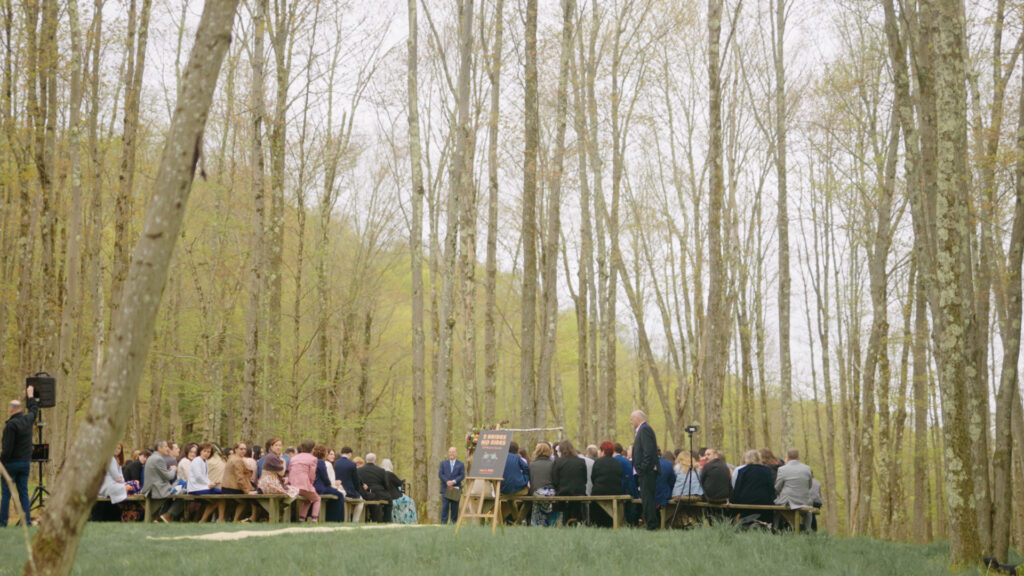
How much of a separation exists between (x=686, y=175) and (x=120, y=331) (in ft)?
79.9

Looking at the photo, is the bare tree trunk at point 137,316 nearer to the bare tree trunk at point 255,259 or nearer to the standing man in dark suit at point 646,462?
the standing man in dark suit at point 646,462

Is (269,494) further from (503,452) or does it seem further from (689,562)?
(689,562)

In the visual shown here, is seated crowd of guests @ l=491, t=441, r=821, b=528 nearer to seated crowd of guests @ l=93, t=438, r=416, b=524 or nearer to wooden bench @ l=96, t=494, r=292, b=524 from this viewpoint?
seated crowd of guests @ l=93, t=438, r=416, b=524

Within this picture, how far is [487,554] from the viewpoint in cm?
688

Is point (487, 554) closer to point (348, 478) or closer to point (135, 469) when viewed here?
point (348, 478)

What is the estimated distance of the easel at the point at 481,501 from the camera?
9.38 metres

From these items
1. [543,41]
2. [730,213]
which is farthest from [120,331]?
[730,213]

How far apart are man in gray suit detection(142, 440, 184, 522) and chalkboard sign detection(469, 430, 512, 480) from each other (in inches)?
228

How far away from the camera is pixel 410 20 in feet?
60.0

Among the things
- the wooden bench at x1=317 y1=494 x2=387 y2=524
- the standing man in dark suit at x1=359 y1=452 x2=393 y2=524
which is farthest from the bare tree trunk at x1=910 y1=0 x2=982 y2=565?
the standing man in dark suit at x1=359 y1=452 x2=393 y2=524

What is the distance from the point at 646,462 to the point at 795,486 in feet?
8.07

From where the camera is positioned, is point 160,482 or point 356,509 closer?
point 160,482

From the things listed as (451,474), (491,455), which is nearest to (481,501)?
(491,455)

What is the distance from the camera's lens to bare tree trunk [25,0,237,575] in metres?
4.43
